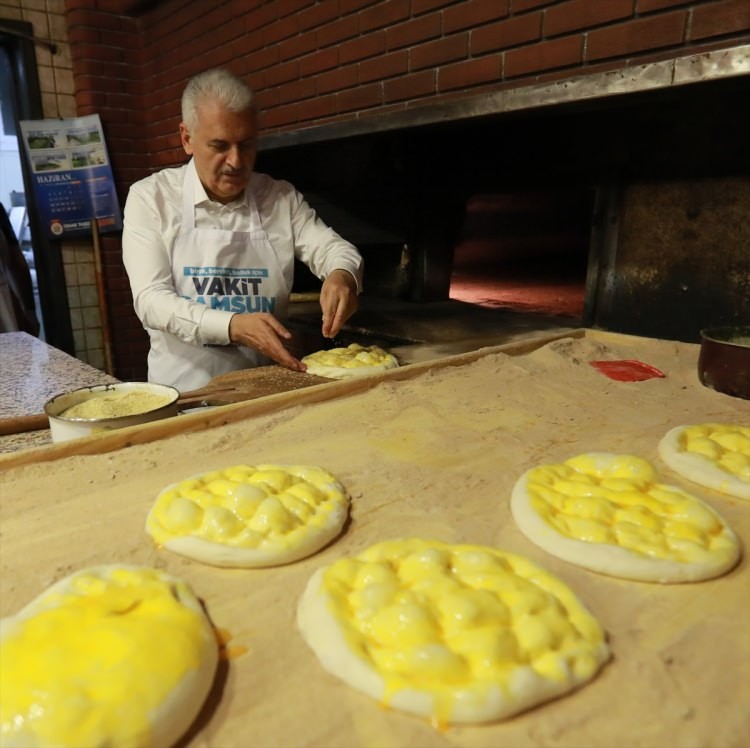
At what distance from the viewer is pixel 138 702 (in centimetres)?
62

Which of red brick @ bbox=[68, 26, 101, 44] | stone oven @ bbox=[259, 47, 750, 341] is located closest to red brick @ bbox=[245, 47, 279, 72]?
stone oven @ bbox=[259, 47, 750, 341]

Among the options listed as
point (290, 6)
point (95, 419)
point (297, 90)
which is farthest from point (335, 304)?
point (290, 6)

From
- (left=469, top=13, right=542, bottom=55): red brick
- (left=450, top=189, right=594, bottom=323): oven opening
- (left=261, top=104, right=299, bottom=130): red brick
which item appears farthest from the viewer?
(left=450, top=189, right=594, bottom=323): oven opening

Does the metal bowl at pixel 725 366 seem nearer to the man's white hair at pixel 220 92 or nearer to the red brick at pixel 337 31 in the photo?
the man's white hair at pixel 220 92

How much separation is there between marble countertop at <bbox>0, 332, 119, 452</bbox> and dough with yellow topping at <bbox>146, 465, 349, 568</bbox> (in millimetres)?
646

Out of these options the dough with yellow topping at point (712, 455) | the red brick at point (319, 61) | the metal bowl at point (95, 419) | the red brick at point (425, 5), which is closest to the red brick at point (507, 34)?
the red brick at point (425, 5)

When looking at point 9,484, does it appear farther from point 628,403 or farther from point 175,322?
point 628,403

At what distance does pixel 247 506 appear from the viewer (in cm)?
99

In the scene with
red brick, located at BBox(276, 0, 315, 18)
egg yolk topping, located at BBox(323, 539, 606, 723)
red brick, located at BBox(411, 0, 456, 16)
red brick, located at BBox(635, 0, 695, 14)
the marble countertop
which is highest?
red brick, located at BBox(276, 0, 315, 18)

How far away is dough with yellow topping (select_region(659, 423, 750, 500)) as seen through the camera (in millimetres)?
1147

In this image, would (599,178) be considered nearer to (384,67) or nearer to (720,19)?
(720,19)

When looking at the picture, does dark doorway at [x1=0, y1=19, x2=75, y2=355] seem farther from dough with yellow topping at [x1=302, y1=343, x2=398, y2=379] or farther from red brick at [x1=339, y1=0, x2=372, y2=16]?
dough with yellow topping at [x1=302, y1=343, x2=398, y2=379]

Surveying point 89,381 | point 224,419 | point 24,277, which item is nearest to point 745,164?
point 224,419

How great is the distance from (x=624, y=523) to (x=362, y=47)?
8.15 feet
